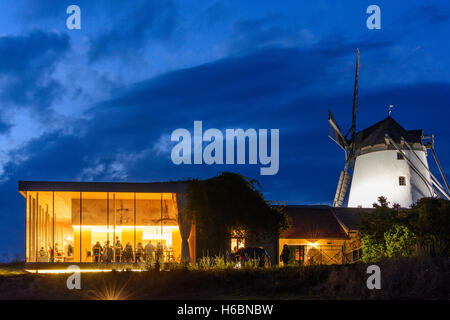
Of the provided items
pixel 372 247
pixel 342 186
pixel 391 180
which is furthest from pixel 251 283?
pixel 342 186

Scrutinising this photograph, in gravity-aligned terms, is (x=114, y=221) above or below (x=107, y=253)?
above

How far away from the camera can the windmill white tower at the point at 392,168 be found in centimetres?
4759

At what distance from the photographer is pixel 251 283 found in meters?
20.8

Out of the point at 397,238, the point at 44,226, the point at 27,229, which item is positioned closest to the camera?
the point at 27,229

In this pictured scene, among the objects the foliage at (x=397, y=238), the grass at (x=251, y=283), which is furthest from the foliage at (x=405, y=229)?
the grass at (x=251, y=283)

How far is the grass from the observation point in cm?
1791

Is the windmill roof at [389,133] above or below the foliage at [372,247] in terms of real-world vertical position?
above

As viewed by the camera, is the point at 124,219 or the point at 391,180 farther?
the point at 391,180

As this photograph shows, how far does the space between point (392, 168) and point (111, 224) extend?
25433 mm

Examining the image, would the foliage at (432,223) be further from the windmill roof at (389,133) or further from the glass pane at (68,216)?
the windmill roof at (389,133)

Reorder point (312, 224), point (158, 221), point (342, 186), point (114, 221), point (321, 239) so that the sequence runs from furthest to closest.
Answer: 1. point (342, 186)
2. point (312, 224)
3. point (321, 239)
4. point (158, 221)
5. point (114, 221)

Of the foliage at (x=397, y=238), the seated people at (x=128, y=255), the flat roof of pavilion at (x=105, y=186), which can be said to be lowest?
the seated people at (x=128, y=255)

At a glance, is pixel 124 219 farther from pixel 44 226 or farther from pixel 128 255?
pixel 44 226

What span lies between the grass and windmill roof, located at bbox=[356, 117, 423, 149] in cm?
2985
